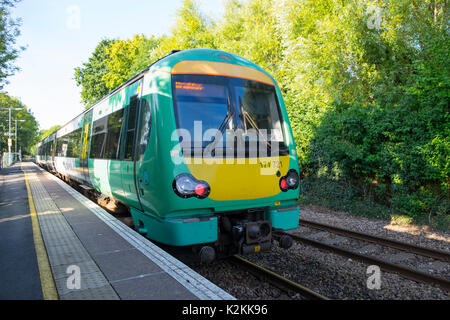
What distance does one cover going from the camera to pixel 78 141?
11.8 meters

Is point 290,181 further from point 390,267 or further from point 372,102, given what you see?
point 372,102

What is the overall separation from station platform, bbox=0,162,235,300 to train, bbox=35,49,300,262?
15.5 inches

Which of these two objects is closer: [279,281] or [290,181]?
[279,281]

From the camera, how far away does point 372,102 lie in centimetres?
1226

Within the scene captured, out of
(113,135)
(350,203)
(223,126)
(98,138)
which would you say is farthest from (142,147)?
(350,203)

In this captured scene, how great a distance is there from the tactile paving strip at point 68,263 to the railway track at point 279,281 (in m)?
2.06

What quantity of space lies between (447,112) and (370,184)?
3.13 m

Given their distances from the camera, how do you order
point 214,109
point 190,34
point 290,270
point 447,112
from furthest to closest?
1. point 190,34
2. point 447,112
3. point 290,270
4. point 214,109

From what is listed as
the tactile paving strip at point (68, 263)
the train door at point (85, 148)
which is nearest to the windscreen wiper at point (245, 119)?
the tactile paving strip at point (68, 263)

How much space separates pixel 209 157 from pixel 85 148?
716cm

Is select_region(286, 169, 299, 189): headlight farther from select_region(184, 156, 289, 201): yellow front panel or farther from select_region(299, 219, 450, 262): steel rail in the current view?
select_region(299, 219, 450, 262): steel rail

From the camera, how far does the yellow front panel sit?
14.2 ft

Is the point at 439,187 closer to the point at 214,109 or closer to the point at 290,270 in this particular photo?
the point at 290,270

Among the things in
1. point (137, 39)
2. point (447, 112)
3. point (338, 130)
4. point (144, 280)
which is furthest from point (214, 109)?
point (137, 39)
